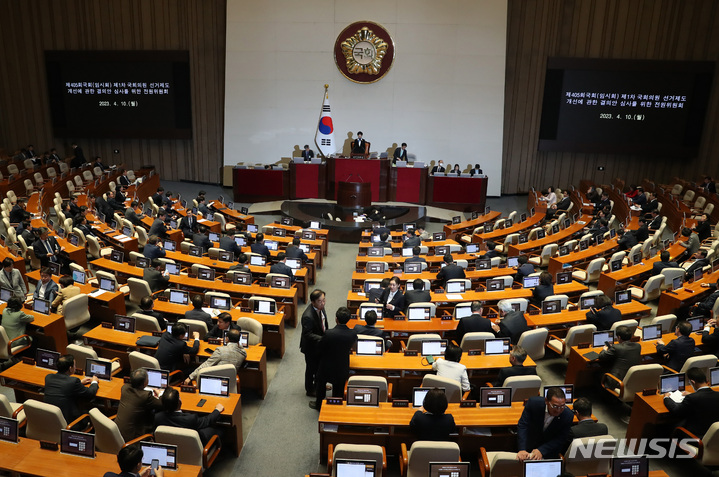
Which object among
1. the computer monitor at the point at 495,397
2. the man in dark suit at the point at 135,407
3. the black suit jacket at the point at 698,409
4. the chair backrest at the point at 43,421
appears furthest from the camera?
the computer monitor at the point at 495,397

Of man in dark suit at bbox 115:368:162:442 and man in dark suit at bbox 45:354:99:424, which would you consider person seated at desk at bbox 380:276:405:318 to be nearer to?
man in dark suit at bbox 115:368:162:442

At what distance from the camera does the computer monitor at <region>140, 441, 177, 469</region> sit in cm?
484

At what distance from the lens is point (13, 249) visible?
1048 cm

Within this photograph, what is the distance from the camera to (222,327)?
714 centimetres

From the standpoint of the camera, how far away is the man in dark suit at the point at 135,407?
5.50 metres

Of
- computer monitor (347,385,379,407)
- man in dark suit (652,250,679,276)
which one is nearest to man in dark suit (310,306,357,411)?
computer monitor (347,385,379,407)

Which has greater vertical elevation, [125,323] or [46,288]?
[46,288]

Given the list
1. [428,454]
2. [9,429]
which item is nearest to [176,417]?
[9,429]

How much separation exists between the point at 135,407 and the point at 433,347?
11.7 ft

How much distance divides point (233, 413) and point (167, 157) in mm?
17276

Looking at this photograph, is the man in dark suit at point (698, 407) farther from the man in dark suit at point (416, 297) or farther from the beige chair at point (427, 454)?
the man in dark suit at point (416, 297)

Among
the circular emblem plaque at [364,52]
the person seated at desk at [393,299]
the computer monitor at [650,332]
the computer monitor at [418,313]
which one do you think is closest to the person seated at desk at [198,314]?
the person seated at desk at [393,299]

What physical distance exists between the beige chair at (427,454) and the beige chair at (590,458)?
43.6 inches

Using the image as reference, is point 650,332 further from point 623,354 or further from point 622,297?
point 622,297
